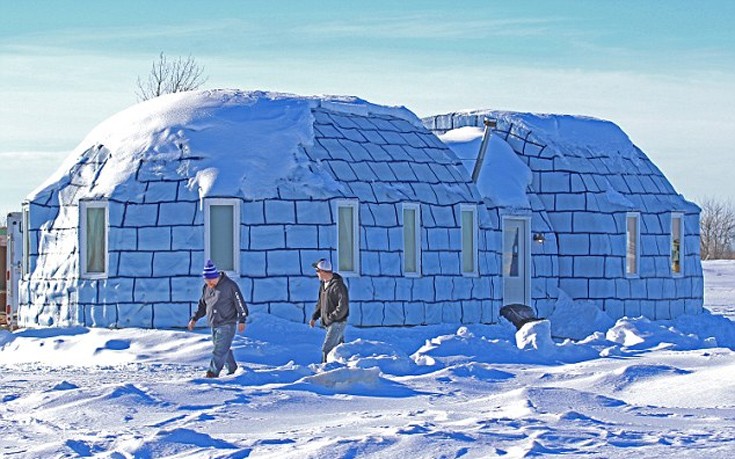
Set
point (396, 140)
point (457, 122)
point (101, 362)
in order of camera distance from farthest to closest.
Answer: point (457, 122), point (396, 140), point (101, 362)

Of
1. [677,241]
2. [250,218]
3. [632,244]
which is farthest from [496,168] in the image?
[250,218]

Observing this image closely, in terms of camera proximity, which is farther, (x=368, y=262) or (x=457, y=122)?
(x=457, y=122)

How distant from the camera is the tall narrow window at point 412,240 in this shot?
2252cm

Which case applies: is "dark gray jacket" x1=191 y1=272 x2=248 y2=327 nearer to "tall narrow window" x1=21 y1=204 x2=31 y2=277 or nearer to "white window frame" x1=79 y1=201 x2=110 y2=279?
"white window frame" x1=79 y1=201 x2=110 y2=279

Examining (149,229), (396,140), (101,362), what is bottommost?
(101,362)

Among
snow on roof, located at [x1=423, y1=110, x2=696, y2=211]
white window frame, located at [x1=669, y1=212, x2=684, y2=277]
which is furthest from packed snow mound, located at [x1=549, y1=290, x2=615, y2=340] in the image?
white window frame, located at [x1=669, y1=212, x2=684, y2=277]

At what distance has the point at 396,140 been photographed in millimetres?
23531

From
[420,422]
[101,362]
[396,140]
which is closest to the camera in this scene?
[420,422]

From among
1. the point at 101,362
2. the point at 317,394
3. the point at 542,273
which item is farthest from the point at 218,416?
the point at 542,273

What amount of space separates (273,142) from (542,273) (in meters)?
6.55

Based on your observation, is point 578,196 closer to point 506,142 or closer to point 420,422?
point 506,142

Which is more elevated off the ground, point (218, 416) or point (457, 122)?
point (457, 122)

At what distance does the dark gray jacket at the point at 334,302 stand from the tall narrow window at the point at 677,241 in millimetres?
12936

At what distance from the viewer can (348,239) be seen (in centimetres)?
2177
